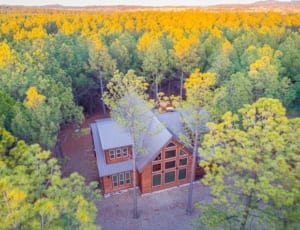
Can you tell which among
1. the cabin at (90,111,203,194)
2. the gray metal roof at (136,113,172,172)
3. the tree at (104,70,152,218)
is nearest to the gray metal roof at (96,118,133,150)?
the cabin at (90,111,203,194)

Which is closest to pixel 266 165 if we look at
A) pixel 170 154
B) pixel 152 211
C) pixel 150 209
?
pixel 170 154

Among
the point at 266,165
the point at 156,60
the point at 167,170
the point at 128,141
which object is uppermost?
the point at 156,60

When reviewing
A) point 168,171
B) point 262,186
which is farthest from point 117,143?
point 262,186

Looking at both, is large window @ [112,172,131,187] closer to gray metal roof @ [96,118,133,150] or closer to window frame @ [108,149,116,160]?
window frame @ [108,149,116,160]

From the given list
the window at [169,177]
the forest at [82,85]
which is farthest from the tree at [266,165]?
the window at [169,177]

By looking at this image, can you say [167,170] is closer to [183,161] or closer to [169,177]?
[169,177]
